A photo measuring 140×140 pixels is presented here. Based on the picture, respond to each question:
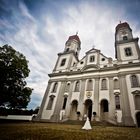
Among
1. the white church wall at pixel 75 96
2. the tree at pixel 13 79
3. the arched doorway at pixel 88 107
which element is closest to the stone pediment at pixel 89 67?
the white church wall at pixel 75 96

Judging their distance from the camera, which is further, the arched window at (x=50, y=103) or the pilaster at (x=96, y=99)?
the arched window at (x=50, y=103)

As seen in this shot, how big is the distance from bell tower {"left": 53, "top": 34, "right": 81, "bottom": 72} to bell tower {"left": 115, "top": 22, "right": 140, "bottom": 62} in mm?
10588

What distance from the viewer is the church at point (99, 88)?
1864 centimetres

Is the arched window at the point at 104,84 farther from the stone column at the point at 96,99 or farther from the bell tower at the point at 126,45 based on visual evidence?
the bell tower at the point at 126,45

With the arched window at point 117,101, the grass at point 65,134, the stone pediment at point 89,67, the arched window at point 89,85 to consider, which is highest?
the stone pediment at point 89,67

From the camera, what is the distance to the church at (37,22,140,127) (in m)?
18.6

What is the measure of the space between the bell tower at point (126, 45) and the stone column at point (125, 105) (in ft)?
16.8

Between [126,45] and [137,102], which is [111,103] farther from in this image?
[126,45]

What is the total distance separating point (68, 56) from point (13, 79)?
59.2 ft

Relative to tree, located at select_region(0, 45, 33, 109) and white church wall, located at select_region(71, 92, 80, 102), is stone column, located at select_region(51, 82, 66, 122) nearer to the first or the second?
white church wall, located at select_region(71, 92, 80, 102)

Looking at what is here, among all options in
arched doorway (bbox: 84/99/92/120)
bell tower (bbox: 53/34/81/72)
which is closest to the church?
arched doorway (bbox: 84/99/92/120)

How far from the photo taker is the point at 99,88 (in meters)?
22.0

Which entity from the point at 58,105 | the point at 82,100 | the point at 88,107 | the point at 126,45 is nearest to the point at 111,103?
the point at 88,107

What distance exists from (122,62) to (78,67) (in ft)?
30.6
